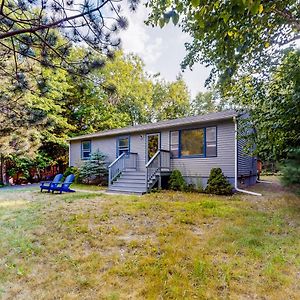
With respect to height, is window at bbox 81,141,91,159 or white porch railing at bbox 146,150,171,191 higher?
window at bbox 81,141,91,159

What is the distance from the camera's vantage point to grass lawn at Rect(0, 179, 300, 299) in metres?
2.62

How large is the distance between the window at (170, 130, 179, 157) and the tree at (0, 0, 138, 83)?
7.42m

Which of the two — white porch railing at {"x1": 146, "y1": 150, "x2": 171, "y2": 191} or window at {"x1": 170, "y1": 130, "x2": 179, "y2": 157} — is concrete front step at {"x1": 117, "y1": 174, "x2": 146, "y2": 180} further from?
window at {"x1": 170, "y1": 130, "x2": 179, "y2": 157}

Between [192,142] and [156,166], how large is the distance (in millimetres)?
1933

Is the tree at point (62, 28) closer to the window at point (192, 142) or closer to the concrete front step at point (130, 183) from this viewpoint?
the concrete front step at point (130, 183)

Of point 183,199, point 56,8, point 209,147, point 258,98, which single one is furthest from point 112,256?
point 209,147

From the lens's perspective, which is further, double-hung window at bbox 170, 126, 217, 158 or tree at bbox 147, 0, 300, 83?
double-hung window at bbox 170, 126, 217, 158

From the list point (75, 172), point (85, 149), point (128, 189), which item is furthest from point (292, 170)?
point (85, 149)

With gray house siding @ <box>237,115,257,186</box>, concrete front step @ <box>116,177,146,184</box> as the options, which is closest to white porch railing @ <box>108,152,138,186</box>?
concrete front step @ <box>116,177,146,184</box>

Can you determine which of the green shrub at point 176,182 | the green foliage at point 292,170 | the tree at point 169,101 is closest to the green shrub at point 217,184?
the green shrub at point 176,182

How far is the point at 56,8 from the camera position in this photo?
10.3ft

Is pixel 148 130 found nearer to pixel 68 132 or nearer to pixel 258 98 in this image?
pixel 258 98

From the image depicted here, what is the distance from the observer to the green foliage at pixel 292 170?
5.35 m

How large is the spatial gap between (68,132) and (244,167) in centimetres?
1398
